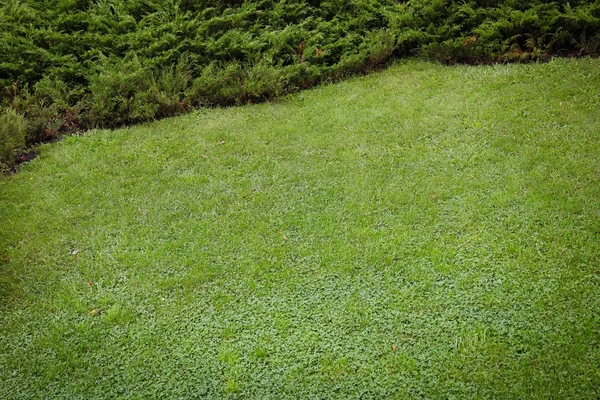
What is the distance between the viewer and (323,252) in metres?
5.03

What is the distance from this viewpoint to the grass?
3924mm

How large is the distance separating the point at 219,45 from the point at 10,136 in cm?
340

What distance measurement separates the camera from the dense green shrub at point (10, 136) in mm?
6809

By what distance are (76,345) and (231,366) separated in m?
1.35

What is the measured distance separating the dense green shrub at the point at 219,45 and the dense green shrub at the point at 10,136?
13.2 inches

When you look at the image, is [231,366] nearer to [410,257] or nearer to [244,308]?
[244,308]

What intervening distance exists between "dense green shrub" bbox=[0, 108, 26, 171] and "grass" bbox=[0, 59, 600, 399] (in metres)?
0.30

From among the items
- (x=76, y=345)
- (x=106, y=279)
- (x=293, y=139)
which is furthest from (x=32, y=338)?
(x=293, y=139)

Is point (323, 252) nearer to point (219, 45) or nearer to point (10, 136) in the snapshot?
point (10, 136)

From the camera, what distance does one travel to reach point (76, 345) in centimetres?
429

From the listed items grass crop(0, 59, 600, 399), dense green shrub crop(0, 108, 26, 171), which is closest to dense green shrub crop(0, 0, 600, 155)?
dense green shrub crop(0, 108, 26, 171)

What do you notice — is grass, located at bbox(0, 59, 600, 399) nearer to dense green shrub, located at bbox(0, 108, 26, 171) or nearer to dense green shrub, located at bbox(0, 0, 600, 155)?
dense green shrub, located at bbox(0, 108, 26, 171)

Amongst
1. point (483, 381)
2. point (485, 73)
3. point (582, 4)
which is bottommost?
point (483, 381)

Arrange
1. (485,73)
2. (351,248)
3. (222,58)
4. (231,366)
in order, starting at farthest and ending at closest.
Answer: (222,58)
(485,73)
(351,248)
(231,366)
